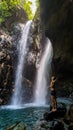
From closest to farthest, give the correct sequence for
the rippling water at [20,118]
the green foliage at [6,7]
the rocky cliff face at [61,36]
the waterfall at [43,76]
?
the rippling water at [20,118]
the rocky cliff face at [61,36]
the waterfall at [43,76]
the green foliage at [6,7]

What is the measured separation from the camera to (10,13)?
48.6 meters

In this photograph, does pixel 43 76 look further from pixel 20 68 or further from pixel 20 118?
pixel 20 118

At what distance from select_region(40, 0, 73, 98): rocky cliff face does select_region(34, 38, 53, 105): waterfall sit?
Result: 14.0 ft

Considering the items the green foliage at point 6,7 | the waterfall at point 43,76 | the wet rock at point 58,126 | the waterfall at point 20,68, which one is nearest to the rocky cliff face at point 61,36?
the waterfall at point 43,76

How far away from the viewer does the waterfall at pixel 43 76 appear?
36594mm

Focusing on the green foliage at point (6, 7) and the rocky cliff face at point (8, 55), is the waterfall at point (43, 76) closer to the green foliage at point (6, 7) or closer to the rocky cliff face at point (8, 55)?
the rocky cliff face at point (8, 55)

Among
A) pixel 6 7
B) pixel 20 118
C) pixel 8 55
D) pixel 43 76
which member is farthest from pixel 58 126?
pixel 6 7

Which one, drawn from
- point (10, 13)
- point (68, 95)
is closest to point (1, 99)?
point (68, 95)

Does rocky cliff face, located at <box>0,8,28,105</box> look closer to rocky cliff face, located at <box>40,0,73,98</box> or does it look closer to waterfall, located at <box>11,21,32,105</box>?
waterfall, located at <box>11,21,32,105</box>

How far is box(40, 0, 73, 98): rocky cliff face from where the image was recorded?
29844mm

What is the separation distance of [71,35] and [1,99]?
1278 centimetres

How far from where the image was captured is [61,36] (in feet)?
103

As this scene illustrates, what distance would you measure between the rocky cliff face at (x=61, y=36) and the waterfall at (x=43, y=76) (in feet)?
14.0

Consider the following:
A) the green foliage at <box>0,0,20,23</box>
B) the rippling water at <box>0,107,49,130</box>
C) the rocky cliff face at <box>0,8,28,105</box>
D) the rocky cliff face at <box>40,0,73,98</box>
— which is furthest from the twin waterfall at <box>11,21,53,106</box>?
the rippling water at <box>0,107,49,130</box>
